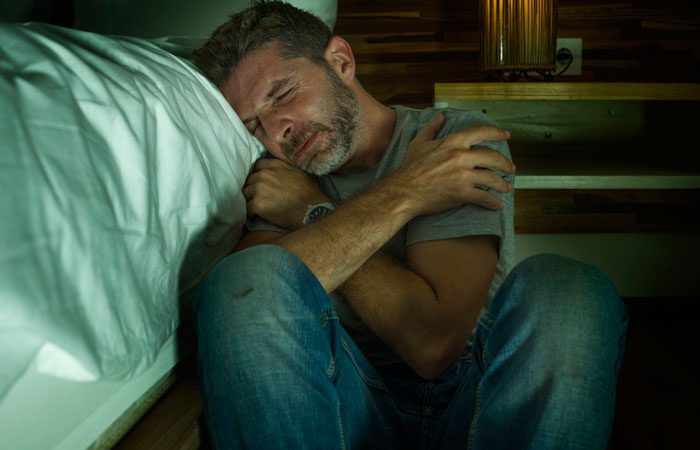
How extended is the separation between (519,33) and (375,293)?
84 cm

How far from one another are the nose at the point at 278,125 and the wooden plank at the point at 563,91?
424 millimetres

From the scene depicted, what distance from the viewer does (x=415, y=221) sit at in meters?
0.77

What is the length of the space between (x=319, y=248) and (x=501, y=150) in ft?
1.09

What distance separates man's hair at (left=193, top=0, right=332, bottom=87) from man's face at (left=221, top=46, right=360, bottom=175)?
0.05 feet

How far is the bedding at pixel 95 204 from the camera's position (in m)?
0.32

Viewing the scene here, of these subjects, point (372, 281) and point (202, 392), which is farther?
point (372, 281)

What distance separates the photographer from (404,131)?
90 cm

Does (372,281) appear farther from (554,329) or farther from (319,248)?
(554,329)

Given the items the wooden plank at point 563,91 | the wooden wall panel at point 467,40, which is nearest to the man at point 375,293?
the wooden plank at point 563,91

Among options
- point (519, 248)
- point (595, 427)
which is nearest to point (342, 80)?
point (595, 427)

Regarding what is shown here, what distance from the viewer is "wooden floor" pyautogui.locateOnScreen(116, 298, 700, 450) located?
1.66 ft

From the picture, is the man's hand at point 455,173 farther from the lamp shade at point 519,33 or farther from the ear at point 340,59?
the lamp shade at point 519,33

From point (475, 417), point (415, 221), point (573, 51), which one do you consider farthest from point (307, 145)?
point (573, 51)

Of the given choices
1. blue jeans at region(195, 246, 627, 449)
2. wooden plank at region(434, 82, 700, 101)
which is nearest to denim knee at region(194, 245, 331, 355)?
blue jeans at region(195, 246, 627, 449)
